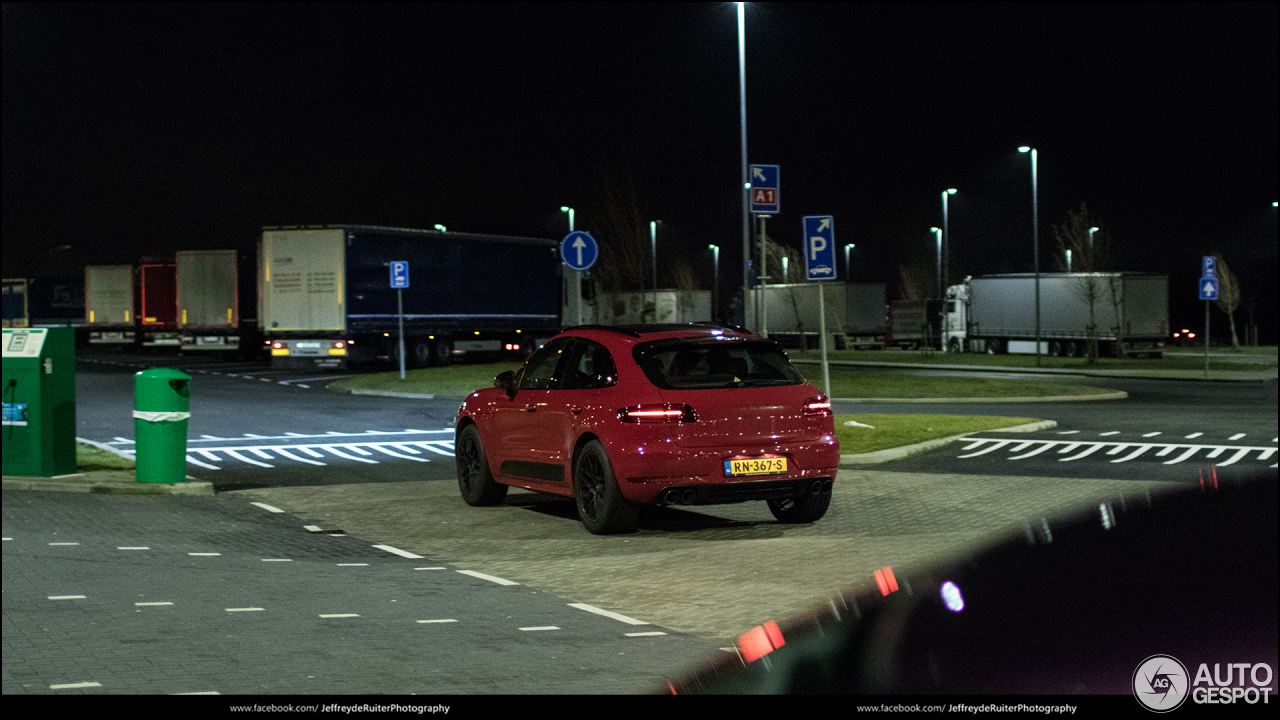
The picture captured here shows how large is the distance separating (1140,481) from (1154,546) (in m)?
6.61

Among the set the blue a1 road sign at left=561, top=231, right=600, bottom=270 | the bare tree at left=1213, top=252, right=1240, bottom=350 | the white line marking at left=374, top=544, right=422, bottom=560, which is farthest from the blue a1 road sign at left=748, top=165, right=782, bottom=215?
the bare tree at left=1213, top=252, right=1240, bottom=350

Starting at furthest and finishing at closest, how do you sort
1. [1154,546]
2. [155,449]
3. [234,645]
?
1. [155,449]
2. [1154,546]
3. [234,645]

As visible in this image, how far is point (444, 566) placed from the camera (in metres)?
9.57

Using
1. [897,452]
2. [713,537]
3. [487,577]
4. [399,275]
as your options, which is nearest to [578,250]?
[897,452]

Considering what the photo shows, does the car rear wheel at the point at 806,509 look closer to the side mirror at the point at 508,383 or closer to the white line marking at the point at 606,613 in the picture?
the side mirror at the point at 508,383

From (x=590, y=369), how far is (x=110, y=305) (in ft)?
155

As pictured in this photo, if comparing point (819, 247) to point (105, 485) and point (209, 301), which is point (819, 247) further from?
point (209, 301)

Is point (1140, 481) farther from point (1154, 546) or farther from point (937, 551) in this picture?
point (1154, 546)

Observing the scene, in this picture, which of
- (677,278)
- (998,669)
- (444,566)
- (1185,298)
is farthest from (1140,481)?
(1185,298)

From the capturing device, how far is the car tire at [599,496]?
10.6m

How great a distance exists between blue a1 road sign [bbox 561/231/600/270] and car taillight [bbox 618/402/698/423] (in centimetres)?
898

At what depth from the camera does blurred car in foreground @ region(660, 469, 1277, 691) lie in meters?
5.45

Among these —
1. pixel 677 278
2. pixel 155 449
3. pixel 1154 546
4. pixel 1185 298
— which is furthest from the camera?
pixel 1185 298

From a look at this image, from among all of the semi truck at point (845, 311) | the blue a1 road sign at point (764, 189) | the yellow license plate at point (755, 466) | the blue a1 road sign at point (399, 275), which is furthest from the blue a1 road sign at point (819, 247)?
the semi truck at point (845, 311)
